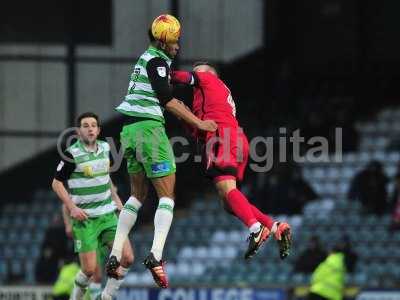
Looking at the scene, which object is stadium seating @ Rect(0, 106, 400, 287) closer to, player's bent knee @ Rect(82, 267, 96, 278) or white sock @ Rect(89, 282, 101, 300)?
white sock @ Rect(89, 282, 101, 300)

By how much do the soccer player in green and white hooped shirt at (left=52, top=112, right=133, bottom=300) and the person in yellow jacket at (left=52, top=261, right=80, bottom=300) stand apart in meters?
4.27

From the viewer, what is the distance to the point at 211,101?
41.9ft

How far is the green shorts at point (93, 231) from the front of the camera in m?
14.0

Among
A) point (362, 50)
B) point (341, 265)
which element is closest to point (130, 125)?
point (341, 265)

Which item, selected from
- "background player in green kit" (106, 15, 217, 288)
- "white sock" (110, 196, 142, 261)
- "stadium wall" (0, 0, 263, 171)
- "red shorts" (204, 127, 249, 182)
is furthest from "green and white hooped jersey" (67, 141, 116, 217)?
"stadium wall" (0, 0, 263, 171)

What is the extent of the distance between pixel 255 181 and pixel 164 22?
9.52m

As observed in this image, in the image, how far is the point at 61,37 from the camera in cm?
2222

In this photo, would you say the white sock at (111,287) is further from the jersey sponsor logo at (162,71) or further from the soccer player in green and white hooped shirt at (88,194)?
the jersey sponsor logo at (162,71)

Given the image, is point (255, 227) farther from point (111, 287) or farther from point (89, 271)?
point (89, 271)

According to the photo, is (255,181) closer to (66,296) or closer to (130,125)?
(66,296)

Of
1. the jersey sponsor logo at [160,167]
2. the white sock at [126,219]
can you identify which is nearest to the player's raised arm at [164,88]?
the jersey sponsor logo at [160,167]

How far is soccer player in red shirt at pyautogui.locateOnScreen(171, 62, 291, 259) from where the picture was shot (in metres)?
12.6

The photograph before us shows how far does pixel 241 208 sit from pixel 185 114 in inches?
38.0

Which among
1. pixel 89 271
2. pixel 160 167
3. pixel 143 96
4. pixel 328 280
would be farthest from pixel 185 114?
pixel 328 280
